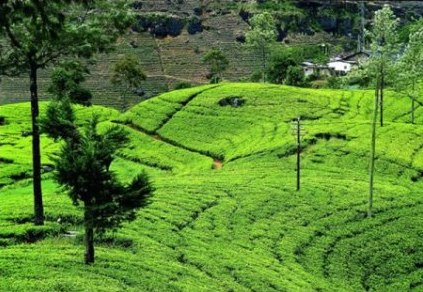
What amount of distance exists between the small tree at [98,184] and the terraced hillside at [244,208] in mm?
2484

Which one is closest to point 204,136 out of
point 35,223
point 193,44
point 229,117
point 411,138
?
point 229,117

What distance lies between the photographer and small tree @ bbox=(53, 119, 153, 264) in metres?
25.1

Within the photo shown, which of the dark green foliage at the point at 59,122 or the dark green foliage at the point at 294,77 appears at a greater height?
the dark green foliage at the point at 59,122

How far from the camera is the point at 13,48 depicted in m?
30.9

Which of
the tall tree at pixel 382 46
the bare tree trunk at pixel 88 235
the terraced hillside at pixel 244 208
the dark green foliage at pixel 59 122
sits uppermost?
the tall tree at pixel 382 46

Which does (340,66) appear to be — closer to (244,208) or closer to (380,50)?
(380,50)

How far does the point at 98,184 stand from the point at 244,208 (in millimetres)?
21490

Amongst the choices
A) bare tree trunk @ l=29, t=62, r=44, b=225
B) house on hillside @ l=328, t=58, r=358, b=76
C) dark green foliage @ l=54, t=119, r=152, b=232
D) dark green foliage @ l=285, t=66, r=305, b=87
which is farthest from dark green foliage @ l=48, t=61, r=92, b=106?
house on hillside @ l=328, t=58, r=358, b=76

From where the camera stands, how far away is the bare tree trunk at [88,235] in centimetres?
2567

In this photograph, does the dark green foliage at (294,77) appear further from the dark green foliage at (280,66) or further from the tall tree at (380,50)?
the tall tree at (380,50)

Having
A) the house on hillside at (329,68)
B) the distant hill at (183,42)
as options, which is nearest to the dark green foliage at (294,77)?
the house on hillside at (329,68)

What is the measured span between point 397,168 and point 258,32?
65222mm

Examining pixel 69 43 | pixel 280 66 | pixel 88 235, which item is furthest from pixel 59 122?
pixel 280 66

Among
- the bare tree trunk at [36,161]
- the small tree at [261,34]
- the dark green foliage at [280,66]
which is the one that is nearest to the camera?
the bare tree trunk at [36,161]
